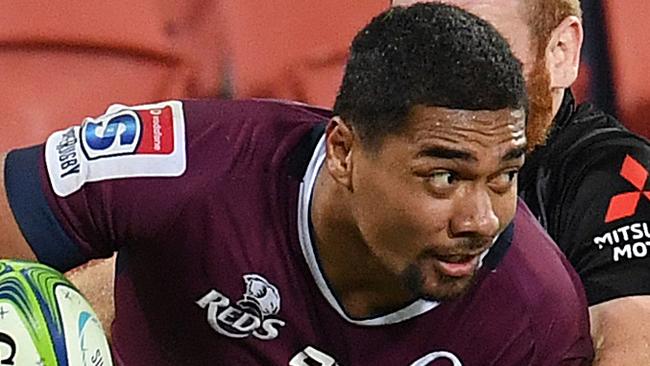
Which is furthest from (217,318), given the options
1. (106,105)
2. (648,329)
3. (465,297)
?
(106,105)

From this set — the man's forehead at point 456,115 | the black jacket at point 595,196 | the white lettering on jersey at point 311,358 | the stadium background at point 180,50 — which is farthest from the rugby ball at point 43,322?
the stadium background at point 180,50

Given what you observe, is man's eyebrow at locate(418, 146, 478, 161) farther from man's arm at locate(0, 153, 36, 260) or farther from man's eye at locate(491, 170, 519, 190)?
man's arm at locate(0, 153, 36, 260)

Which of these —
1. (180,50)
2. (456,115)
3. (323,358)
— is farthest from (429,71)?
(180,50)

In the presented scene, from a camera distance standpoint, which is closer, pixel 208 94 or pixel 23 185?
pixel 23 185

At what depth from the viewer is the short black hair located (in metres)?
0.75

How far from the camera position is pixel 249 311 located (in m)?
0.89

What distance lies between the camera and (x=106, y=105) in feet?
4.76

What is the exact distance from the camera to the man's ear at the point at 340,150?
2.63 feet

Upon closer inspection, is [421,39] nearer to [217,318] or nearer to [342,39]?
[217,318]

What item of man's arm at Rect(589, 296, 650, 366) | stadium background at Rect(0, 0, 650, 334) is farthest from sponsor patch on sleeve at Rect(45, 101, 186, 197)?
stadium background at Rect(0, 0, 650, 334)

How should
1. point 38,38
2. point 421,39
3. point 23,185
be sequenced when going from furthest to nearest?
point 38,38
point 23,185
point 421,39

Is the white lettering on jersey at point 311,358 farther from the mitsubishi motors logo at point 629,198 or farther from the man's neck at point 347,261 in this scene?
the mitsubishi motors logo at point 629,198

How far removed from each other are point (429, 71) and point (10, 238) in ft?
0.99

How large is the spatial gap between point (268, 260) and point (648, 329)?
27 cm
